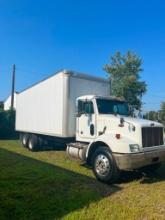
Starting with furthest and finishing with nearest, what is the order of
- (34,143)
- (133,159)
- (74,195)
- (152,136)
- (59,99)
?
(34,143), (59,99), (152,136), (133,159), (74,195)

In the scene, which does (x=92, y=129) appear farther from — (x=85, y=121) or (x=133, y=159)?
(x=133, y=159)

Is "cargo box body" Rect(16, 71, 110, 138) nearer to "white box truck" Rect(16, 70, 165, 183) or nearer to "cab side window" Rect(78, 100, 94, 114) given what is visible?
"white box truck" Rect(16, 70, 165, 183)

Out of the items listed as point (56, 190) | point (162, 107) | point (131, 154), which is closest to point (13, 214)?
point (56, 190)

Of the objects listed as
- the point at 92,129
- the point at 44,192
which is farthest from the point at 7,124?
the point at 44,192

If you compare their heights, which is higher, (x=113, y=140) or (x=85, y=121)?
(x=85, y=121)

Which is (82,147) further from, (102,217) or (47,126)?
(102,217)

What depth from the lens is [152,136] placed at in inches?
274

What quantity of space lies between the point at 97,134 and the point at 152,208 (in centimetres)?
341

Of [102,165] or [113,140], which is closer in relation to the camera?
[113,140]

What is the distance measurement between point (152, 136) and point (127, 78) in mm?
26314

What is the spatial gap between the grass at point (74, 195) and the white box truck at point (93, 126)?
616mm

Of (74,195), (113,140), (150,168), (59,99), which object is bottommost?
(74,195)

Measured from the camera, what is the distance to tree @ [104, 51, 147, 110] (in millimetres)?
31844

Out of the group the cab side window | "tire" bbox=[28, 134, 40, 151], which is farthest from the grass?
"tire" bbox=[28, 134, 40, 151]
